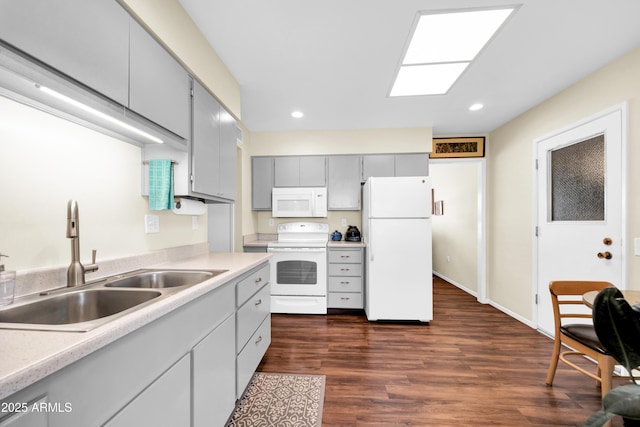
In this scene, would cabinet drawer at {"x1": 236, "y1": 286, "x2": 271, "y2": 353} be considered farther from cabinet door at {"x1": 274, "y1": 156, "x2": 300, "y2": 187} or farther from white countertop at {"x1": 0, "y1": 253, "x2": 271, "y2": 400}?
cabinet door at {"x1": 274, "y1": 156, "x2": 300, "y2": 187}

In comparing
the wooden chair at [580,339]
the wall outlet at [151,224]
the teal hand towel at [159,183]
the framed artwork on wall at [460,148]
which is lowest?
the wooden chair at [580,339]

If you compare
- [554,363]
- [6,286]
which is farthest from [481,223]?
[6,286]

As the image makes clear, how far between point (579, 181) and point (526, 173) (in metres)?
0.65

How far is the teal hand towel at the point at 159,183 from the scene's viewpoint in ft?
5.21

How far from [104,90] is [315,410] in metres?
2.02

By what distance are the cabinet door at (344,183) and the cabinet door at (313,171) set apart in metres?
0.10

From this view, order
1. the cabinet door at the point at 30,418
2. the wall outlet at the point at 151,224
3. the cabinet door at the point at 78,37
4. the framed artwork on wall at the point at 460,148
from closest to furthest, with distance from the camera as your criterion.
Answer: the cabinet door at the point at 30,418
the cabinet door at the point at 78,37
the wall outlet at the point at 151,224
the framed artwork on wall at the point at 460,148

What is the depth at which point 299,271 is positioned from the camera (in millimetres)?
3283

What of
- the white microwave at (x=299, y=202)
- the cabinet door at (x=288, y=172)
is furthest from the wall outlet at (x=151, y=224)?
the cabinet door at (x=288, y=172)

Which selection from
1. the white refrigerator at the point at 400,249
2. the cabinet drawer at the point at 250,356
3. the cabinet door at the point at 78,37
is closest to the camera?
the cabinet door at the point at 78,37

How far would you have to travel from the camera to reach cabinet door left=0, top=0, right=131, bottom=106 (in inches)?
29.3

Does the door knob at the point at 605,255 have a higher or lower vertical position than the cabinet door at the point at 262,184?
lower

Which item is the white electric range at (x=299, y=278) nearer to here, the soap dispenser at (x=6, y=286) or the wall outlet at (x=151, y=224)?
the wall outlet at (x=151, y=224)

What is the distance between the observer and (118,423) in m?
0.71
